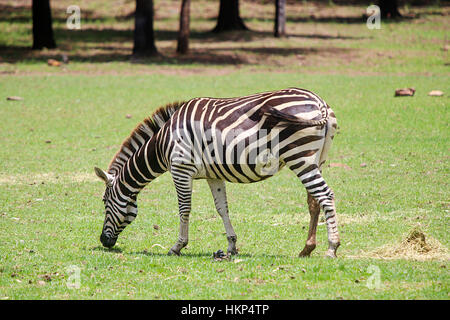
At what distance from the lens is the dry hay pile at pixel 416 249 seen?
8.88m

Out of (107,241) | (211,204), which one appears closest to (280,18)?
(211,204)

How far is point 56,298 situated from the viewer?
23.5ft

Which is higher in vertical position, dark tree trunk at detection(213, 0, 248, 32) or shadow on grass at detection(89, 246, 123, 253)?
shadow on grass at detection(89, 246, 123, 253)

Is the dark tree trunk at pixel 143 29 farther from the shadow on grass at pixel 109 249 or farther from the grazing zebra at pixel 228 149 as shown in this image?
the shadow on grass at pixel 109 249

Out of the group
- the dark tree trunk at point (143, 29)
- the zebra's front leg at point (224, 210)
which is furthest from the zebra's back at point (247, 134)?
the dark tree trunk at point (143, 29)

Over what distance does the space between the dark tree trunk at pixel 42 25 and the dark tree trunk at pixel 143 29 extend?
4.80 m

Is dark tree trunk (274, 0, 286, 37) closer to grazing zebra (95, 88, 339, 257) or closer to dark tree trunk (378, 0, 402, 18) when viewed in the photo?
dark tree trunk (378, 0, 402, 18)

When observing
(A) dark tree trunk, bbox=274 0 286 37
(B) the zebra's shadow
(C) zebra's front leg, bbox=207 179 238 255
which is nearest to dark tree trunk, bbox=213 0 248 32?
(A) dark tree trunk, bbox=274 0 286 37

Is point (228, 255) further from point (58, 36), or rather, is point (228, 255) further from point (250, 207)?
point (58, 36)

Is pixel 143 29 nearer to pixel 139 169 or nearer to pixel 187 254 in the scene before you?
pixel 139 169

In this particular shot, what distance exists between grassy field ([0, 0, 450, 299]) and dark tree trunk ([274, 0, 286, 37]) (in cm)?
69

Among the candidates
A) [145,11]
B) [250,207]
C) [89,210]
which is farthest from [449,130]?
[145,11]

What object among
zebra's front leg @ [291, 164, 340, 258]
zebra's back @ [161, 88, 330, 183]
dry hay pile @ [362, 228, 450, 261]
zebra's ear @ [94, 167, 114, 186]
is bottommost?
dry hay pile @ [362, 228, 450, 261]

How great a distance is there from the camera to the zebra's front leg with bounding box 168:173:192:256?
9.05m
